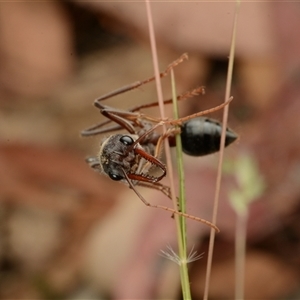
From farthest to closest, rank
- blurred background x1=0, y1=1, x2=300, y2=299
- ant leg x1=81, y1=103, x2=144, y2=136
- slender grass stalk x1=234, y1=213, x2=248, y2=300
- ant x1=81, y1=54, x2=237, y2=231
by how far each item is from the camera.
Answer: blurred background x1=0, y1=1, x2=300, y2=299
slender grass stalk x1=234, y1=213, x2=248, y2=300
ant leg x1=81, y1=103, x2=144, y2=136
ant x1=81, y1=54, x2=237, y2=231

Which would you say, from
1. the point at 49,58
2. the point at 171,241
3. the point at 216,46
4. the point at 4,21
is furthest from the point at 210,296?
the point at 4,21

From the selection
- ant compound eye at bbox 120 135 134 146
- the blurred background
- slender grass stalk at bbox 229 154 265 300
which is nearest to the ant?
ant compound eye at bbox 120 135 134 146

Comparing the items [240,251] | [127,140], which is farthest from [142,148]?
[240,251]

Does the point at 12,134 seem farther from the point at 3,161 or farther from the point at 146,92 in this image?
the point at 146,92

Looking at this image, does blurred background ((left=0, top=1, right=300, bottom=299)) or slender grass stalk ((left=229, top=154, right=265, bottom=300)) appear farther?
blurred background ((left=0, top=1, right=300, bottom=299))

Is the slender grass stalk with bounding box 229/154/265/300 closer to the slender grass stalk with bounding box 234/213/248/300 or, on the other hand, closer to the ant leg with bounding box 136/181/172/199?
the slender grass stalk with bounding box 234/213/248/300

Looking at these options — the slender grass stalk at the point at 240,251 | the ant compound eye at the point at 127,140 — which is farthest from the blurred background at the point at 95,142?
the ant compound eye at the point at 127,140

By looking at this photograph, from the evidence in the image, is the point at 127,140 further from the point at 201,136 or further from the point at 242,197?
the point at 242,197
